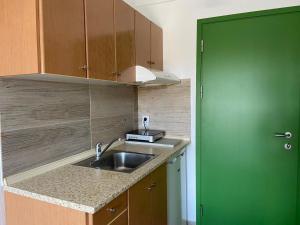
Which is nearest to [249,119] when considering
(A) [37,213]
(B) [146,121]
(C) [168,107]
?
(C) [168,107]

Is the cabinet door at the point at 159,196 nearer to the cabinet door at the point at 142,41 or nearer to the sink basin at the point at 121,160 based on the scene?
the sink basin at the point at 121,160

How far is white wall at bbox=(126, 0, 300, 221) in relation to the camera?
2213 millimetres

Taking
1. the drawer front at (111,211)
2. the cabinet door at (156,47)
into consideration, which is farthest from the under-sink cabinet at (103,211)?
the cabinet door at (156,47)

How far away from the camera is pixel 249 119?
83.0 inches

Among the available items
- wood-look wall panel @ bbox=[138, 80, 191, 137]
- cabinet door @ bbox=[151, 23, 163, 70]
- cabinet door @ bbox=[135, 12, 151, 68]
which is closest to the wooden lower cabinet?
wood-look wall panel @ bbox=[138, 80, 191, 137]

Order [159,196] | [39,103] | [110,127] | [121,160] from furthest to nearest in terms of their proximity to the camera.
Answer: [110,127] < [121,160] < [159,196] < [39,103]

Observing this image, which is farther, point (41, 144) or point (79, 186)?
point (41, 144)

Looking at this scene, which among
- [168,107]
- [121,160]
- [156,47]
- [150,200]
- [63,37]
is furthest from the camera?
[168,107]

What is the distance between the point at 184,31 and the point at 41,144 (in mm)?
1678

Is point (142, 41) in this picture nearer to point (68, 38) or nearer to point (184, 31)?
point (184, 31)

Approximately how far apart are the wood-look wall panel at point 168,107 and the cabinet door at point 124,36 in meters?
0.67

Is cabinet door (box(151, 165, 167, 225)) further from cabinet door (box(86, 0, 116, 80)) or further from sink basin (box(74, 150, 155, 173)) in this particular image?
cabinet door (box(86, 0, 116, 80))

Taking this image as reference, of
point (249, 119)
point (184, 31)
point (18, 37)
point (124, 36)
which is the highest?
point (184, 31)

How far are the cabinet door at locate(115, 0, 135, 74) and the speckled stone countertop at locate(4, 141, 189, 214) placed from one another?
733 mm
